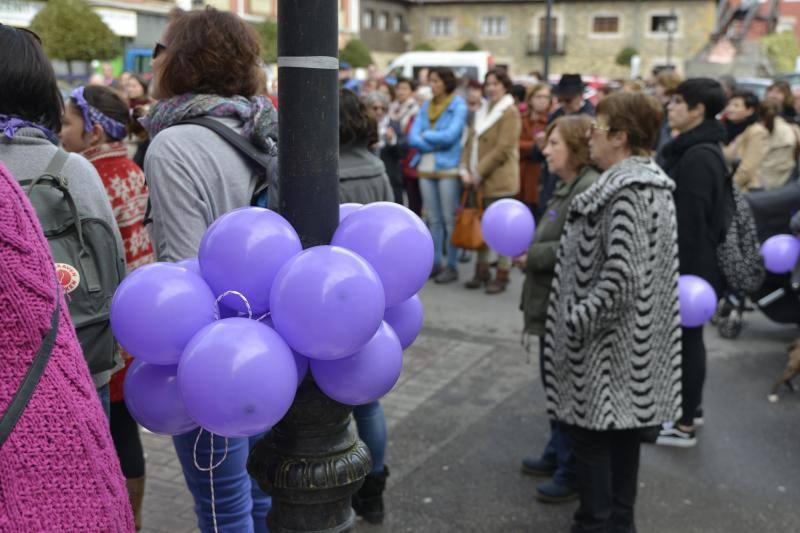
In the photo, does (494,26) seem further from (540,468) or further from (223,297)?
(223,297)

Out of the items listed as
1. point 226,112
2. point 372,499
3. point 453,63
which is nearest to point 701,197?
point 372,499

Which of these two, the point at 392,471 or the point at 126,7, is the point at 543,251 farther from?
the point at 126,7

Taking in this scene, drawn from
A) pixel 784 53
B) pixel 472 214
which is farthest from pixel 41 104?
pixel 784 53

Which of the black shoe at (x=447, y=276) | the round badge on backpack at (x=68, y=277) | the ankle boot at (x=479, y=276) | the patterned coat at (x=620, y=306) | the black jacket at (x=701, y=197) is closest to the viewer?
the round badge on backpack at (x=68, y=277)

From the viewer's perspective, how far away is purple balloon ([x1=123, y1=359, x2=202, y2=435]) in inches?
78.4

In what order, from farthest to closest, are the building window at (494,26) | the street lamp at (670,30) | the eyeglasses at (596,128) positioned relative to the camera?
the building window at (494,26), the street lamp at (670,30), the eyeglasses at (596,128)

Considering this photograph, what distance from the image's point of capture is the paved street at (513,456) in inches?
154

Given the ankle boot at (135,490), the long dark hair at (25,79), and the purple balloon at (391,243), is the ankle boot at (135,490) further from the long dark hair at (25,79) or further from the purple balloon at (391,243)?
the purple balloon at (391,243)

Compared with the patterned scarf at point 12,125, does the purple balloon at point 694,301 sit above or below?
below

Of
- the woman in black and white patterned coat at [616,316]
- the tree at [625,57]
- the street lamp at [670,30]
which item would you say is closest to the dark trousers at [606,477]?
the woman in black and white patterned coat at [616,316]

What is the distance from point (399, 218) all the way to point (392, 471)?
259 cm

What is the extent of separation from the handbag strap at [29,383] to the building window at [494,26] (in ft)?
171

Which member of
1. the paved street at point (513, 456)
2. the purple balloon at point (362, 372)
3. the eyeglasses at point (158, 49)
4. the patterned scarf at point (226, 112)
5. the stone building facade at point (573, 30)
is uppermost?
the stone building facade at point (573, 30)

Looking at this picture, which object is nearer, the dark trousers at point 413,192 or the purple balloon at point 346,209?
the purple balloon at point 346,209
